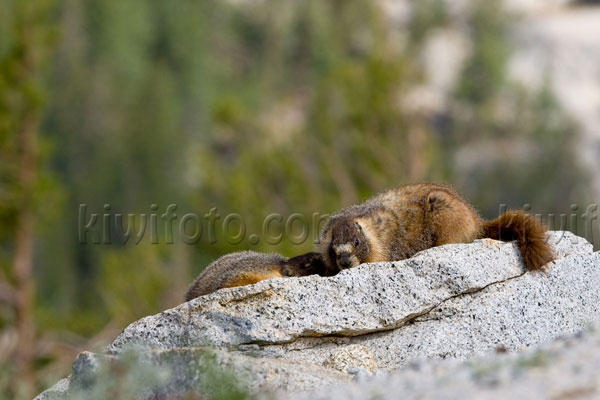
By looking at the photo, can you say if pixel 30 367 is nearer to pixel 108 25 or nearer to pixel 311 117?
pixel 311 117

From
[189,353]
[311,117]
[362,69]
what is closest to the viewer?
[189,353]

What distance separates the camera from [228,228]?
43.2 metres

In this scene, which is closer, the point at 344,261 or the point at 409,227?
the point at 344,261

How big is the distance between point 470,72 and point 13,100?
230 feet

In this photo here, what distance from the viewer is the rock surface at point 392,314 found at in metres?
10.5

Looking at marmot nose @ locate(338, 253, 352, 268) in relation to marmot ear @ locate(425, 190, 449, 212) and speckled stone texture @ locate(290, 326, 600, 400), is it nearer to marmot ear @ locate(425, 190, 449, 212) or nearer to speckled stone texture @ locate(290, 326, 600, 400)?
marmot ear @ locate(425, 190, 449, 212)

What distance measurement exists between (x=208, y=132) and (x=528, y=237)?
9043cm

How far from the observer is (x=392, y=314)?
424 inches

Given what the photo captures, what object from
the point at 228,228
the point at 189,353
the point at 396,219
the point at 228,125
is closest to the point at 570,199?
the point at 228,125

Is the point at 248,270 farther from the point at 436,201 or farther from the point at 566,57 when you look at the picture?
the point at 566,57

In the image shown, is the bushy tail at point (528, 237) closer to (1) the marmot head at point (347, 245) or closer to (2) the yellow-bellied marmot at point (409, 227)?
(2) the yellow-bellied marmot at point (409, 227)

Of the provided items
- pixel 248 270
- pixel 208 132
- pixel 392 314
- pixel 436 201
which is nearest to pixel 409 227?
pixel 436 201

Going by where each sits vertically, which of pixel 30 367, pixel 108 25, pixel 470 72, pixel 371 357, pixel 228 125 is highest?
pixel 108 25

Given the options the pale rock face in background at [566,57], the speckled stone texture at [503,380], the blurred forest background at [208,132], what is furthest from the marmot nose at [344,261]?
the pale rock face in background at [566,57]
